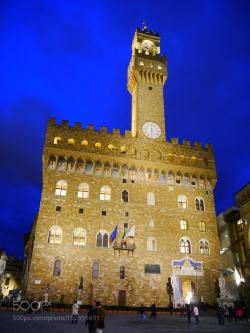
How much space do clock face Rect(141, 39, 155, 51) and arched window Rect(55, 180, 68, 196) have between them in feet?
80.2

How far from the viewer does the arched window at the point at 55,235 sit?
3014 cm

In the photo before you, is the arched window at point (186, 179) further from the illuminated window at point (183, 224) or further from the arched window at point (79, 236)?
the arched window at point (79, 236)

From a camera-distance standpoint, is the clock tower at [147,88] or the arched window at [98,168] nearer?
the arched window at [98,168]

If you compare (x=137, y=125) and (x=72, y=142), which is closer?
(x=72, y=142)

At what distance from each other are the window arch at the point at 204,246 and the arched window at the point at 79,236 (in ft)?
43.5

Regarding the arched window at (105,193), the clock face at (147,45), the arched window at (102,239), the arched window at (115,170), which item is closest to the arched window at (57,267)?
the arched window at (102,239)

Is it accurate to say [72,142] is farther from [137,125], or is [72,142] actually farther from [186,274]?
[186,274]

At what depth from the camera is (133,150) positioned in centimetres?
3628

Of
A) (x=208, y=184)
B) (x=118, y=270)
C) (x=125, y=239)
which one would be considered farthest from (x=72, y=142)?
(x=208, y=184)

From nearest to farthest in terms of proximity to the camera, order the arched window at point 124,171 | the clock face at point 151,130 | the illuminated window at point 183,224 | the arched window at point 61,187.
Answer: the arched window at point 61,187, the illuminated window at point 183,224, the arched window at point 124,171, the clock face at point 151,130

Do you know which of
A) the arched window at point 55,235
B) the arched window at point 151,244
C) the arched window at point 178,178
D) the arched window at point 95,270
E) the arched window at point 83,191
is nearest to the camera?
the arched window at point 95,270

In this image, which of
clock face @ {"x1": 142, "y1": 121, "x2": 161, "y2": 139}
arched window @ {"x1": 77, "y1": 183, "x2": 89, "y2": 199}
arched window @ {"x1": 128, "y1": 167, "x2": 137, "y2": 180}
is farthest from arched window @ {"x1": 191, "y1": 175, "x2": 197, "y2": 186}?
arched window @ {"x1": 77, "y1": 183, "x2": 89, "y2": 199}

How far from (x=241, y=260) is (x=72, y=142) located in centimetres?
2606

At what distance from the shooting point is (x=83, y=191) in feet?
109
